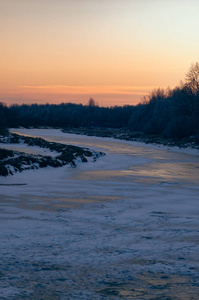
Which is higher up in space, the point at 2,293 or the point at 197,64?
the point at 197,64

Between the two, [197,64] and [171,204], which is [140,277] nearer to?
[171,204]

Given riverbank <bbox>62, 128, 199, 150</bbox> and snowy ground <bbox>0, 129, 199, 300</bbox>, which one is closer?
snowy ground <bbox>0, 129, 199, 300</bbox>

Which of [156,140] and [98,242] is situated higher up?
[156,140]

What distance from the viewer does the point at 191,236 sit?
301 inches

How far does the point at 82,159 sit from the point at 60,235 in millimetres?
16706

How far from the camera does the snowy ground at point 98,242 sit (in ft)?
16.8

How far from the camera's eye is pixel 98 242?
23.4 feet

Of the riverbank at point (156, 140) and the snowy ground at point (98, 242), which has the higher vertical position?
the riverbank at point (156, 140)

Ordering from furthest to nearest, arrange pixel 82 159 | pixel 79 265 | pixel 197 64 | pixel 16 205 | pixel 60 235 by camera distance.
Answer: pixel 197 64 → pixel 82 159 → pixel 16 205 → pixel 60 235 → pixel 79 265

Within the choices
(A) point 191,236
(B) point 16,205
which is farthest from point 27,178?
(A) point 191,236

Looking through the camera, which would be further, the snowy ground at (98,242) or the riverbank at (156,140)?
the riverbank at (156,140)

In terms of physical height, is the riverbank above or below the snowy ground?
above

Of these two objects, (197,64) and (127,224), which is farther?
(197,64)

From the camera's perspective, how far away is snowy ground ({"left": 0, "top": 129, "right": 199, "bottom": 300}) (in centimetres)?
512
